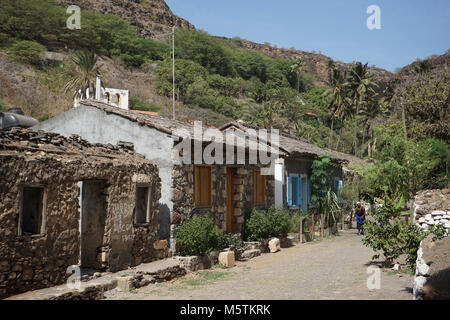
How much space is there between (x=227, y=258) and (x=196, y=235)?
53.5 inches

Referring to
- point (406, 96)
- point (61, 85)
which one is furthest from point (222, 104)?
point (406, 96)

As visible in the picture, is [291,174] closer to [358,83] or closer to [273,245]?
[273,245]

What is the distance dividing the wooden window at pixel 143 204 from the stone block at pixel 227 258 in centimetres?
261

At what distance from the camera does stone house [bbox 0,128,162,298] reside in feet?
24.7

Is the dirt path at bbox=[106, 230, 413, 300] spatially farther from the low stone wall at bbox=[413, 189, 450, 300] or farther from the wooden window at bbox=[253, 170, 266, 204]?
the wooden window at bbox=[253, 170, 266, 204]

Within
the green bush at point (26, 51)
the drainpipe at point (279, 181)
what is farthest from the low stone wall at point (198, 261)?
the green bush at point (26, 51)

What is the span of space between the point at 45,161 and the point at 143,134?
14.5ft

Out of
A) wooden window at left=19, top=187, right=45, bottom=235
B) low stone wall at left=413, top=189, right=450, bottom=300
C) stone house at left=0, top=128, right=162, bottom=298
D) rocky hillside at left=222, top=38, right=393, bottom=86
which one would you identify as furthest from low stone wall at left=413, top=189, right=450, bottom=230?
rocky hillside at left=222, top=38, right=393, bottom=86

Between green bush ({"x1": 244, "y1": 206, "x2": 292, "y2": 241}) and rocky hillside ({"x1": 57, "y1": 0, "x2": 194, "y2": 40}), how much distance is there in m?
64.1

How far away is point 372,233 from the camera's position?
10648 mm

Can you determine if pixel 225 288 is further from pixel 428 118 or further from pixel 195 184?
pixel 428 118

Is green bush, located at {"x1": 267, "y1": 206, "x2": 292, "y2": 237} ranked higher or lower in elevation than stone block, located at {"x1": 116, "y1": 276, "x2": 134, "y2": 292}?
higher

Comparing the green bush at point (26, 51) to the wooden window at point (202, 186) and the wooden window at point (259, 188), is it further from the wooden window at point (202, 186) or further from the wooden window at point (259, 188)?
the wooden window at point (202, 186)

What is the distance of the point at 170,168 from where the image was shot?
12.0 metres
